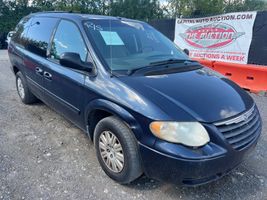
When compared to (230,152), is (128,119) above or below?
above

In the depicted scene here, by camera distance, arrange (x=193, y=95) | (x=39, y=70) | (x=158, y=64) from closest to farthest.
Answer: (x=193, y=95)
(x=158, y=64)
(x=39, y=70)

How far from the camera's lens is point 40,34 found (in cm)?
424

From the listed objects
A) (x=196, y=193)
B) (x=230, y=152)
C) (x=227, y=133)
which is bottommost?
(x=196, y=193)

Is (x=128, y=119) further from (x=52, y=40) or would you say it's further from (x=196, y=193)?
(x=52, y=40)

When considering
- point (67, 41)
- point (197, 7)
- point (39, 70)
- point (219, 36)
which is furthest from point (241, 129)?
point (197, 7)

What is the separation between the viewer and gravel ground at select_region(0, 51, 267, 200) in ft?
8.97

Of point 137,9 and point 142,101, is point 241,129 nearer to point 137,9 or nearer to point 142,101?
point 142,101

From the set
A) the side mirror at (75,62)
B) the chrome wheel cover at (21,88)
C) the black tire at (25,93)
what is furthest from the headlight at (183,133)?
the chrome wheel cover at (21,88)

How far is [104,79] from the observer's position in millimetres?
2863

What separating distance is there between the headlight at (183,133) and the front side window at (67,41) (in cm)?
138

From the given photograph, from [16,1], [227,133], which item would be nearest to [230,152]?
[227,133]

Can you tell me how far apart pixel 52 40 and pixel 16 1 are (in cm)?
2181

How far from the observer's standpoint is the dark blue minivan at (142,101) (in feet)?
7.68

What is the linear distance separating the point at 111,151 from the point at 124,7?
24080mm
